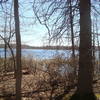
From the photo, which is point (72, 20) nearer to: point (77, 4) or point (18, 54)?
point (77, 4)

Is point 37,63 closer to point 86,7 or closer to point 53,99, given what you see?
point 53,99

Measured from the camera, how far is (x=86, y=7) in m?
6.20

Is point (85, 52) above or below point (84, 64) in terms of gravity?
above

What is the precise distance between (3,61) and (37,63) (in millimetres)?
3316

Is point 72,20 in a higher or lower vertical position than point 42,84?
higher

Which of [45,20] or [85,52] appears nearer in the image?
[85,52]

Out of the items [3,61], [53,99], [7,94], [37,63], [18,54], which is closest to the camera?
[18,54]

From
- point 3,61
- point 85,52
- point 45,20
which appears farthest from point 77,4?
point 3,61

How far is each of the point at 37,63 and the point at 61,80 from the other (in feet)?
15.2

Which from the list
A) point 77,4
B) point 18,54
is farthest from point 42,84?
point 77,4

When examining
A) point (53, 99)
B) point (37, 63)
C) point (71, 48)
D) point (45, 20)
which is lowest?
point (53, 99)

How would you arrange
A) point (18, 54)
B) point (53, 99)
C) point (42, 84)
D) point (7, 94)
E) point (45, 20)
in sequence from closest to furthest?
point (18, 54) → point (45, 20) → point (53, 99) → point (7, 94) → point (42, 84)

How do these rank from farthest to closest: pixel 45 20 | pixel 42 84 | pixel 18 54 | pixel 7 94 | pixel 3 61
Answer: pixel 3 61 → pixel 42 84 → pixel 7 94 → pixel 45 20 → pixel 18 54

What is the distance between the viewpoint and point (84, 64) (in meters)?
6.27
